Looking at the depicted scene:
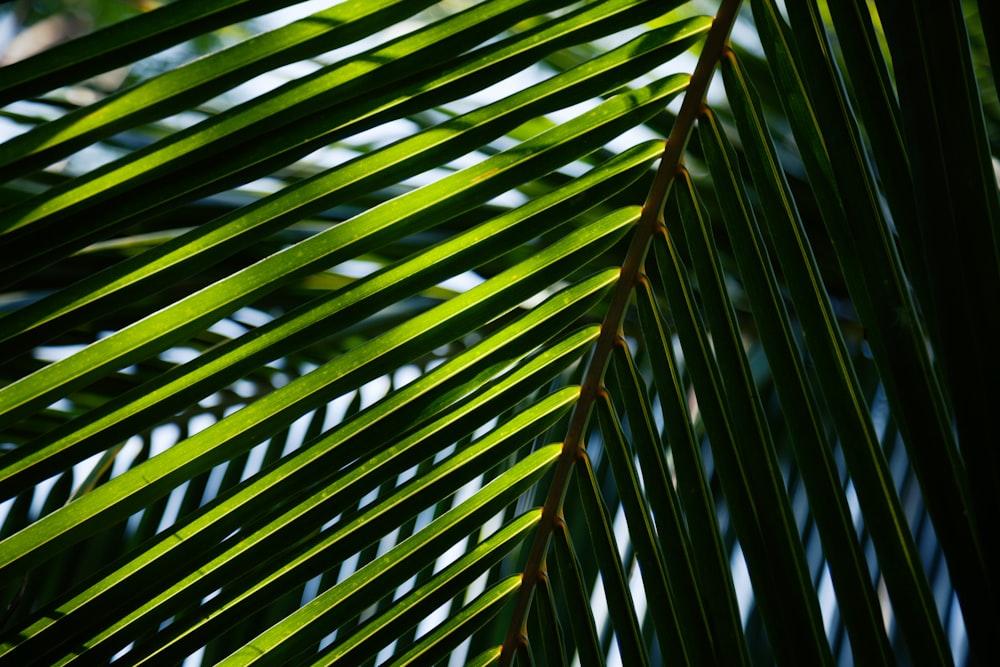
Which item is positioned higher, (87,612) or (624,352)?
(624,352)

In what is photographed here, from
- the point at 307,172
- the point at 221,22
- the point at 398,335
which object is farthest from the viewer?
the point at 307,172

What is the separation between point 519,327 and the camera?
70cm

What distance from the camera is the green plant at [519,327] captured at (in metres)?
0.48

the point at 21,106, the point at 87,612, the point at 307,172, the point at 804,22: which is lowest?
the point at 87,612

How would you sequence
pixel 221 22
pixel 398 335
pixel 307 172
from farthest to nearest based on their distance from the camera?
pixel 307 172 < pixel 398 335 < pixel 221 22

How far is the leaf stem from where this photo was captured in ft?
2.13

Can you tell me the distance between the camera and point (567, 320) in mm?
716

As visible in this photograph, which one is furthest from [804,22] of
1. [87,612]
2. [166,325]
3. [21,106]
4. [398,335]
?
[21,106]

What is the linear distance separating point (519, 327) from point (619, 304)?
0.11m

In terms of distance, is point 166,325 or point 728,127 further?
point 728,127

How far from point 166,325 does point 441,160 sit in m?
0.26

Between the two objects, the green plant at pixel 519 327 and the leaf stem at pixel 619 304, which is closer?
the green plant at pixel 519 327

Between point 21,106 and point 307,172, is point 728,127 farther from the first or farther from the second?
point 21,106

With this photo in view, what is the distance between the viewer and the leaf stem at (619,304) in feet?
2.13
